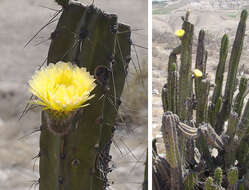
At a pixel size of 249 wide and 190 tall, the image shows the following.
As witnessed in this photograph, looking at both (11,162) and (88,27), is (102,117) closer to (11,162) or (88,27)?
(88,27)

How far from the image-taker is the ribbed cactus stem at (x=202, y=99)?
156 cm

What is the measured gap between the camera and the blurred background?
2.00 metres

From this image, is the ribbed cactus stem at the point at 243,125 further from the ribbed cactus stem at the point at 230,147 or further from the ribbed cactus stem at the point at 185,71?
the ribbed cactus stem at the point at 185,71

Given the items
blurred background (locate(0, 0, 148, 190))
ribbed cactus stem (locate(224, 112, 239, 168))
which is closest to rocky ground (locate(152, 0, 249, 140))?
blurred background (locate(0, 0, 148, 190))

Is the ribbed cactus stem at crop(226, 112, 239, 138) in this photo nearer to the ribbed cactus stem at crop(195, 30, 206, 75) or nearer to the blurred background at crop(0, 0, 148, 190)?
the ribbed cactus stem at crop(195, 30, 206, 75)

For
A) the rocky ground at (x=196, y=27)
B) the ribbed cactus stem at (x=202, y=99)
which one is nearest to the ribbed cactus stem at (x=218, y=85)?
the ribbed cactus stem at (x=202, y=99)

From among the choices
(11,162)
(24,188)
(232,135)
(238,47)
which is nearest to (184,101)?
(232,135)

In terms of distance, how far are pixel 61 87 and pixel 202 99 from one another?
1204mm

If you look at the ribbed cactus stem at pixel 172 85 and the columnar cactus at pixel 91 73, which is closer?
the columnar cactus at pixel 91 73

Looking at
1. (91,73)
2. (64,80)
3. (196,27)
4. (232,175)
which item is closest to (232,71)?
(232,175)

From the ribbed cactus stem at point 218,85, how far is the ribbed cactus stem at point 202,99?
0.37 ft

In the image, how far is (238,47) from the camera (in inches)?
63.7

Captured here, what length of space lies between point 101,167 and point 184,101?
855 millimetres

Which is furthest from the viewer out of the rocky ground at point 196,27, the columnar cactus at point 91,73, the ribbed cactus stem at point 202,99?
the rocky ground at point 196,27
